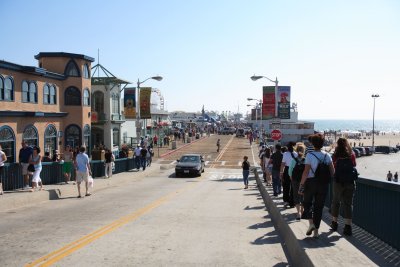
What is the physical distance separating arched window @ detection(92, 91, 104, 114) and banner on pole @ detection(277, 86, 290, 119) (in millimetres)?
18999

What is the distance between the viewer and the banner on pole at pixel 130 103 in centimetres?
3442

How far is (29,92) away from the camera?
27594 millimetres

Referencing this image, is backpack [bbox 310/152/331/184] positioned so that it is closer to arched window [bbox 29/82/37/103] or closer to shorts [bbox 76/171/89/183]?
shorts [bbox 76/171/89/183]

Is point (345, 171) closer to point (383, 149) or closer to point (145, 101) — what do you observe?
point (145, 101)

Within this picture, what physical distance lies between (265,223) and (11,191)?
9.11 m

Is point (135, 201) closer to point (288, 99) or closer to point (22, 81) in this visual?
point (22, 81)

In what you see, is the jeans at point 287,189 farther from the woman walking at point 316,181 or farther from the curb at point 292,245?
the woman walking at point 316,181

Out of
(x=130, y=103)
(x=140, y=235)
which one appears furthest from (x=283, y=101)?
(x=140, y=235)

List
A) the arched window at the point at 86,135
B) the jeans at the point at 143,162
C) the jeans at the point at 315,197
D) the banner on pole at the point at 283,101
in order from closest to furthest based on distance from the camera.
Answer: the jeans at the point at 315,197, the jeans at the point at 143,162, the banner on pole at the point at 283,101, the arched window at the point at 86,135

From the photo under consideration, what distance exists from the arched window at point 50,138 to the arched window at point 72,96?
2.74 meters

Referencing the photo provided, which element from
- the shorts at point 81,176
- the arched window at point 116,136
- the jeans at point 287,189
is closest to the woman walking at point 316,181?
the jeans at point 287,189

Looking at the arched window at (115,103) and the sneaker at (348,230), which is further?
the arched window at (115,103)

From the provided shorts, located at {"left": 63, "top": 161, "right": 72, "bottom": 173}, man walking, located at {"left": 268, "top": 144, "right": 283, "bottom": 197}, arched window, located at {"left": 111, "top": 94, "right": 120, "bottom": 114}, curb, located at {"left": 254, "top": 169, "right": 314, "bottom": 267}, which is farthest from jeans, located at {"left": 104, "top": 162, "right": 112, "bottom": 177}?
arched window, located at {"left": 111, "top": 94, "right": 120, "bottom": 114}

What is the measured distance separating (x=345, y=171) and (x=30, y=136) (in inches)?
944
